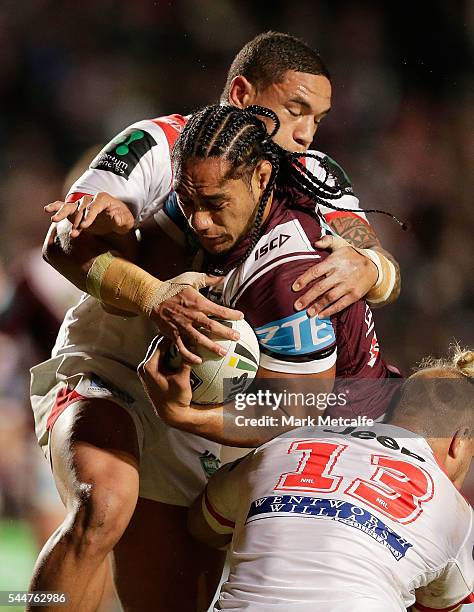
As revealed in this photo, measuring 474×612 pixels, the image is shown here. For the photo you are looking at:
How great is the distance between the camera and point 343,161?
7.62ft

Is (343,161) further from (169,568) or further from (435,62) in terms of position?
(169,568)

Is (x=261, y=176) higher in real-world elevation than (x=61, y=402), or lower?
higher

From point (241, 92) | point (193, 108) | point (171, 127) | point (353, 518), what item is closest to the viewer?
point (353, 518)

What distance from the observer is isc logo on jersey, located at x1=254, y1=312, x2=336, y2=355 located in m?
1.43

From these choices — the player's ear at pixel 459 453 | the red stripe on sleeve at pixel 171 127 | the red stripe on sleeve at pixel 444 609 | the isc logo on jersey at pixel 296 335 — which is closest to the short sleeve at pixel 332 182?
the red stripe on sleeve at pixel 171 127

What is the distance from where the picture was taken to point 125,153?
1598 mm

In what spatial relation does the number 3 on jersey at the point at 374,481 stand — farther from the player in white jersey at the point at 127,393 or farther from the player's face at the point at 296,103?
the player's face at the point at 296,103

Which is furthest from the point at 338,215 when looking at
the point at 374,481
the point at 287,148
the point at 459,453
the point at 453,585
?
the point at 453,585

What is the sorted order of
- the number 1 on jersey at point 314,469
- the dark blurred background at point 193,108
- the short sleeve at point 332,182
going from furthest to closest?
the dark blurred background at point 193,108, the short sleeve at point 332,182, the number 1 on jersey at point 314,469

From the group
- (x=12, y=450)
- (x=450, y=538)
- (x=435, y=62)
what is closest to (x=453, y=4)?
(x=435, y=62)

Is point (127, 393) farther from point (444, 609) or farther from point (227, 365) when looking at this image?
point (444, 609)

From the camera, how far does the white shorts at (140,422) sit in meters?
1.67

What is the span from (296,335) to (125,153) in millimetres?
479

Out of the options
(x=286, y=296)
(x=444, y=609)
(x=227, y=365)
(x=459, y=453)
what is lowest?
(x=444, y=609)
